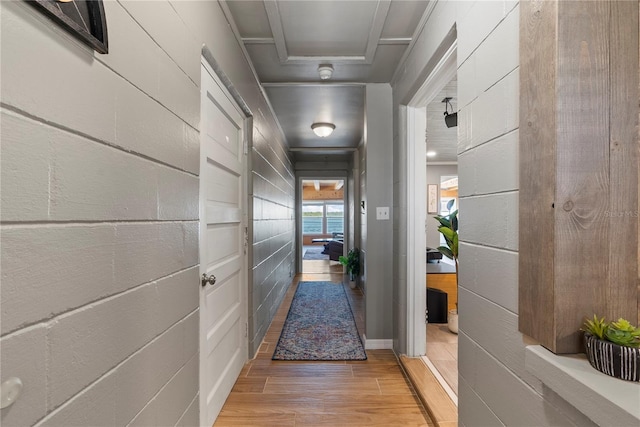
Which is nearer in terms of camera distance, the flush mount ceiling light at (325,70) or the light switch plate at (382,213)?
the flush mount ceiling light at (325,70)

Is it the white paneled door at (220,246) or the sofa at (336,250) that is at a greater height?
the white paneled door at (220,246)

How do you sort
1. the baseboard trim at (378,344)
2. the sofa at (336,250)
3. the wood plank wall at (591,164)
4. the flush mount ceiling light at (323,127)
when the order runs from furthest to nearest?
1. the sofa at (336,250)
2. the flush mount ceiling light at (323,127)
3. the baseboard trim at (378,344)
4. the wood plank wall at (591,164)

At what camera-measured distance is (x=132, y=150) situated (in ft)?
2.84

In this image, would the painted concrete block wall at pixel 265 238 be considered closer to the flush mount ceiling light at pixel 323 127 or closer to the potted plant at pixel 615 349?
the flush mount ceiling light at pixel 323 127

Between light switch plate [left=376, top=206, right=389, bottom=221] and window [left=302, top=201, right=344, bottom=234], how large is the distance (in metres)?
10.5

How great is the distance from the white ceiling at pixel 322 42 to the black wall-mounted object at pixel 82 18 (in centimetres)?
117

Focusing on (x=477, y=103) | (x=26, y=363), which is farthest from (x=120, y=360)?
(x=477, y=103)

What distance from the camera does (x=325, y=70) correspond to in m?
2.40

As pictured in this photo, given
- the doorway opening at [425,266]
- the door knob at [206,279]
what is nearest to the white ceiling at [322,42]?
the doorway opening at [425,266]

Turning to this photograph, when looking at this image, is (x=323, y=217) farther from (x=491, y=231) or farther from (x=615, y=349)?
(x=615, y=349)

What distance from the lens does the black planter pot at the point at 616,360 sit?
68cm

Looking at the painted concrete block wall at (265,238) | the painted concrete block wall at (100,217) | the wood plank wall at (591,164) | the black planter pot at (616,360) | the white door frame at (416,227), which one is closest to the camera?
the painted concrete block wall at (100,217)

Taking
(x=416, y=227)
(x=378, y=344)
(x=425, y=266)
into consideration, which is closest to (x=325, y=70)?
(x=416, y=227)

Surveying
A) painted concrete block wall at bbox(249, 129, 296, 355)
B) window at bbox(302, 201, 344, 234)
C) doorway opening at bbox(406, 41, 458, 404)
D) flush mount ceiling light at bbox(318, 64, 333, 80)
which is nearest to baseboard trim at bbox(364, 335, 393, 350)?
doorway opening at bbox(406, 41, 458, 404)
